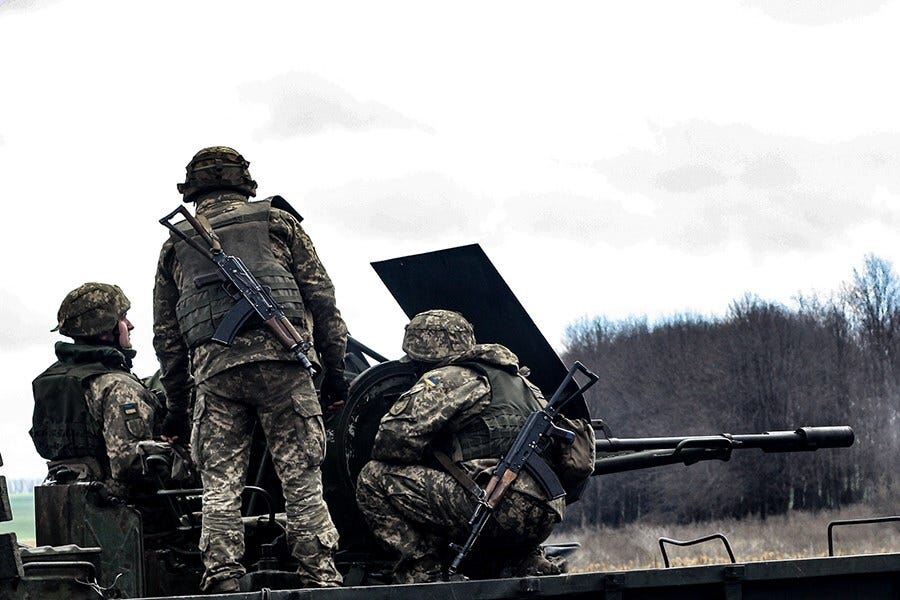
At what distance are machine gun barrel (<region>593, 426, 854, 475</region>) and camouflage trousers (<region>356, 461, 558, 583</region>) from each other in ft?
5.18

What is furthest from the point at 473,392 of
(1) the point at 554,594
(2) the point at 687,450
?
(2) the point at 687,450

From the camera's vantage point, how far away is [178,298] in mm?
6988

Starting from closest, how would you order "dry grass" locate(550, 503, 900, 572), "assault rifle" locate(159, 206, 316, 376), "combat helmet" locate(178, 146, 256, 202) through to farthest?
1. "assault rifle" locate(159, 206, 316, 376)
2. "combat helmet" locate(178, 146, 256, 202)
3. "dry grass" locate(550, 503, 900, 572)

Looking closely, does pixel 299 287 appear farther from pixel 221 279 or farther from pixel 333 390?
pixel 333 390

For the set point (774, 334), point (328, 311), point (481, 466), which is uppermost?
point (774, 334)

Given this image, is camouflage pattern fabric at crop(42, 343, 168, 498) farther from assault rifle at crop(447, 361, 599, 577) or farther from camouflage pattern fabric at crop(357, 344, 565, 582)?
assault rifle at crop(447, 361, 599, 577)

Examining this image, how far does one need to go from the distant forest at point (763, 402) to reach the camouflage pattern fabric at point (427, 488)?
2375cm

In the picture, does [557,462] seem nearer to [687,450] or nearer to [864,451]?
[687,450]

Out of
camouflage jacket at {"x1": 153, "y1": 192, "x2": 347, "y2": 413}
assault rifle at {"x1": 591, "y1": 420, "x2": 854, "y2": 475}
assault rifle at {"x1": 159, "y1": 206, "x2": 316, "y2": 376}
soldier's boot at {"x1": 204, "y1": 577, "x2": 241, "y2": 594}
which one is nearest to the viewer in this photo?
soldier's boot at {"x1": 204, "y1": 577, "x2": 241, "y2": 594}

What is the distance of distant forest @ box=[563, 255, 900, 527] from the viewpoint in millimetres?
32125

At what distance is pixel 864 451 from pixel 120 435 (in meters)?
25.9

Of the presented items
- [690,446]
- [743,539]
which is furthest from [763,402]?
[690,446]

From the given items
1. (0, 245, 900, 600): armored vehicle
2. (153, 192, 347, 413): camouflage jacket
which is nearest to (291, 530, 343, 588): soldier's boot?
(0, 245, 900, 600): armored vehicle

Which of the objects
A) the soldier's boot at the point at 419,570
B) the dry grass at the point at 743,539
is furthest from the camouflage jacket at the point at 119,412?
the dry grass at the point at 743,539
